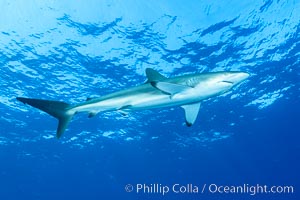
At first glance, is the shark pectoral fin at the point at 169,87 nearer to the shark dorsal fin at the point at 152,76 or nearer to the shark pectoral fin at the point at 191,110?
the shark dorsal fin at the point at 152,76

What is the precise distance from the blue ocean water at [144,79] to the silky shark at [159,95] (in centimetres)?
843

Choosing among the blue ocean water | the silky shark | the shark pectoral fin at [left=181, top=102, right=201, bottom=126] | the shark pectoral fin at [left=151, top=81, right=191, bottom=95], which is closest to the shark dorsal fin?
the silky shark

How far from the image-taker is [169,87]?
19.1 feet

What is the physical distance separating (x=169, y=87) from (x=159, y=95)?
49cm

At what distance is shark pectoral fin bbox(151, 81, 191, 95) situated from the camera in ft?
18.8

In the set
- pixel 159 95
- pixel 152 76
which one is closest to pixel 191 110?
pixel 159 95

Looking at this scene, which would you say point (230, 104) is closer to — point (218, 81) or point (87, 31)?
point (87, 31)

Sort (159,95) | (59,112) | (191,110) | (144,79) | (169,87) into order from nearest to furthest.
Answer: (169,87) → (159,95) → (59,112) → (191,110) → (144,79)

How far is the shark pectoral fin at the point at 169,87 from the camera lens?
573 centimetres

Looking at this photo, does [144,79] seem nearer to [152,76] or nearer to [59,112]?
[59,112]

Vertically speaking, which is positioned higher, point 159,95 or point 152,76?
point 152,76

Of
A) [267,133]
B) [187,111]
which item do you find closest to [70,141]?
[267,133]

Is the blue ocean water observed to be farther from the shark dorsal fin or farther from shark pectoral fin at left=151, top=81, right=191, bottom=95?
shark pectoral fin at left=151, top=81, right=191, bottom=95

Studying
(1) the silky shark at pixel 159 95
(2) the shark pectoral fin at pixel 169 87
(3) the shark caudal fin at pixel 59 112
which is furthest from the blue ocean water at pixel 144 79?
(2) the shark pectoral fin at pixel 169 87
